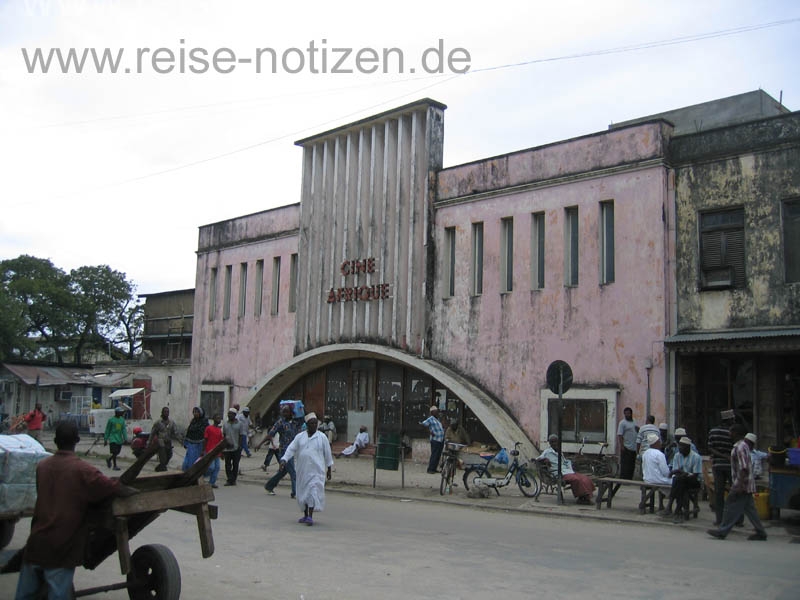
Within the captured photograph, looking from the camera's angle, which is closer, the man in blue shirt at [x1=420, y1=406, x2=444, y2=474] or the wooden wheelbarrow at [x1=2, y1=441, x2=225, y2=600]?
the wooden wheelbarrow at [x1=2, y1=441, x2=225, y2=600]

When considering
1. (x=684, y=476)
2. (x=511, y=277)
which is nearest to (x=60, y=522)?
(x=684, y=476)

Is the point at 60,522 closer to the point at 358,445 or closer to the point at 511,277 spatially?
the point at 511,277

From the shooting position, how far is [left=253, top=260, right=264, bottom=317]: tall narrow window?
30.8 meters

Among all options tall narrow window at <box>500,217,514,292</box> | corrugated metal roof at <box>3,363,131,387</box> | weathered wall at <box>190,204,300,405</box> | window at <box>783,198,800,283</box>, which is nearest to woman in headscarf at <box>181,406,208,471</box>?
tall narrow window at <box>500,217,514,292</box>

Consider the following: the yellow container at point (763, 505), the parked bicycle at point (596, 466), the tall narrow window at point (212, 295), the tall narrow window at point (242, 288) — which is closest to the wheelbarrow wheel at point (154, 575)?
the yellow container at point (763, 505)

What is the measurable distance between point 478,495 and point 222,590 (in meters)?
9.04

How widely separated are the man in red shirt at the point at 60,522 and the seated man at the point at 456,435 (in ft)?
49.0

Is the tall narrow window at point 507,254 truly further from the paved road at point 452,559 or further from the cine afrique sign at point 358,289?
the paved road at point 452,559

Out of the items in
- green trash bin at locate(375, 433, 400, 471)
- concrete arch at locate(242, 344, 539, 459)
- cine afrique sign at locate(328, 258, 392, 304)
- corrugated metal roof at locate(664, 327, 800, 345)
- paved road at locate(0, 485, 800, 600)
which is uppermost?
cine afrique sign at locate(328, 258, 392, 304)

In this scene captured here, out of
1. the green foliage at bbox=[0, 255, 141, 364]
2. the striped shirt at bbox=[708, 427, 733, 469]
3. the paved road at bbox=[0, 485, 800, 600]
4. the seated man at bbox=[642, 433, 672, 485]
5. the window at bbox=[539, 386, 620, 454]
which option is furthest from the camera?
the green foliage at bbox=[0, 255, 141, 364]

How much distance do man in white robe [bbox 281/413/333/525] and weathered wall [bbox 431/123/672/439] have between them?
30.0 feet

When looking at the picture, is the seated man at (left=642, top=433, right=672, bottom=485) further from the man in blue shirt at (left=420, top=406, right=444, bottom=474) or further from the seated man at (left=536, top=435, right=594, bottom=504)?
the man in blue shirt at (left=420, top=406, right=444, bottom=474)

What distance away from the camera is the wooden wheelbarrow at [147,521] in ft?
18.8

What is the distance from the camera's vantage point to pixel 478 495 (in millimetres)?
15781
